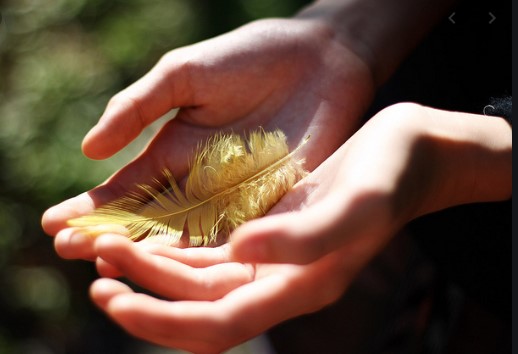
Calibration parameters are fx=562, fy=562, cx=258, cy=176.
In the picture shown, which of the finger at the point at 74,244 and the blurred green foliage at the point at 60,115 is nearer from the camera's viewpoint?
the finger at the point at 74,244

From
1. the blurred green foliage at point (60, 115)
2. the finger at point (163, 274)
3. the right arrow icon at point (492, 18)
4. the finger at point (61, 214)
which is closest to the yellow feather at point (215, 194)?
the finger at point (61, 214)

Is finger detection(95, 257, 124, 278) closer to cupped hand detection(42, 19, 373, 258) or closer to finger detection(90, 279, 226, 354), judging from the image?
finger detection(90, 279, 226, 354)

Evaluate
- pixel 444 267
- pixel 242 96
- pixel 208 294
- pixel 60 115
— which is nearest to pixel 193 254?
pixel 208 294

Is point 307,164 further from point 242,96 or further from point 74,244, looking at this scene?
point 74,244

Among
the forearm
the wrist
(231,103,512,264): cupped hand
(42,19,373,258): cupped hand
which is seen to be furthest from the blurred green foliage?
the wrist

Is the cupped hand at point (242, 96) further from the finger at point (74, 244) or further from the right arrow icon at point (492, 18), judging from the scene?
the right arrow icon at point (492, 18)

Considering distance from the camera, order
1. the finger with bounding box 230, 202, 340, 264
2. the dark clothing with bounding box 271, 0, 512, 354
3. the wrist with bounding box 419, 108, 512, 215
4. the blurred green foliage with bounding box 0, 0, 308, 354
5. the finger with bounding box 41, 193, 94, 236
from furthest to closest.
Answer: the blurred green foliage with bounding box 0, 0, 308, 354
the dark clothing with bounding box 271, 0, 512, 354
the finger with bounding box 41, 193, 94, 236
the wrist with bounding box 419, 108, 512, 215
the finger with bounding box 230, 202, 340, 264
